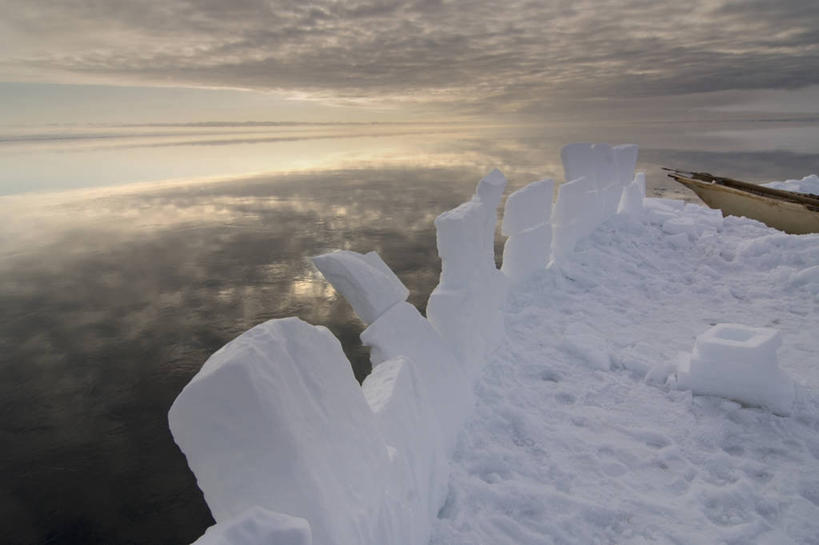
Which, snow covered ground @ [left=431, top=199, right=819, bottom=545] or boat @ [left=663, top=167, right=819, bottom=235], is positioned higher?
boat @ [left=663, top=167, right=819, bottom=235]

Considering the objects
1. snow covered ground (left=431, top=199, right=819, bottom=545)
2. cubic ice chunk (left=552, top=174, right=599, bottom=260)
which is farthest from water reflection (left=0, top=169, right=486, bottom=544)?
cubic ice chunk (left=552, top=174, right=599, bottom=260)

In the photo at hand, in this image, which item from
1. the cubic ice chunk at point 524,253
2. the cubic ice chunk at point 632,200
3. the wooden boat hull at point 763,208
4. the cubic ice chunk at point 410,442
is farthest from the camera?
the cubic ice chunk at point 632,200

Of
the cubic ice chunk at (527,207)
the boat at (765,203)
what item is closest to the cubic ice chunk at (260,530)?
the cubic ice chunk at (527,207)

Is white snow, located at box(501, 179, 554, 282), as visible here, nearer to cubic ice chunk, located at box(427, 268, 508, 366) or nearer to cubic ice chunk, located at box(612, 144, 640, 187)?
cubic ice chunk, located at box(427, 268, 508, 366)

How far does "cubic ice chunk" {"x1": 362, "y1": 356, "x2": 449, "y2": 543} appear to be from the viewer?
2.17 meters

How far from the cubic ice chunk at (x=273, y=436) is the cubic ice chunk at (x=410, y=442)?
1.33ft

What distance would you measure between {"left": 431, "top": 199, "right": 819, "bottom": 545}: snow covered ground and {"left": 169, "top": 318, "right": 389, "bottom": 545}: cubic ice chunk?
0.98 m

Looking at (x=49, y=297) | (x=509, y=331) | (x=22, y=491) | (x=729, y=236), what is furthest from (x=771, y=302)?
(x=49, y=297)

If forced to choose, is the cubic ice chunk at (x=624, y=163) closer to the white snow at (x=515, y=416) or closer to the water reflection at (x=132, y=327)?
the white snow at (x=515, y=416)

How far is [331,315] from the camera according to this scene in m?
11.3

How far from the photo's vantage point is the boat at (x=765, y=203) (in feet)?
27.4

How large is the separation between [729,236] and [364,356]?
652 cm

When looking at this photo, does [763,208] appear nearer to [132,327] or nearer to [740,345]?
[740,345]

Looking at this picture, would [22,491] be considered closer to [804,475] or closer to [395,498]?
[395,498]
